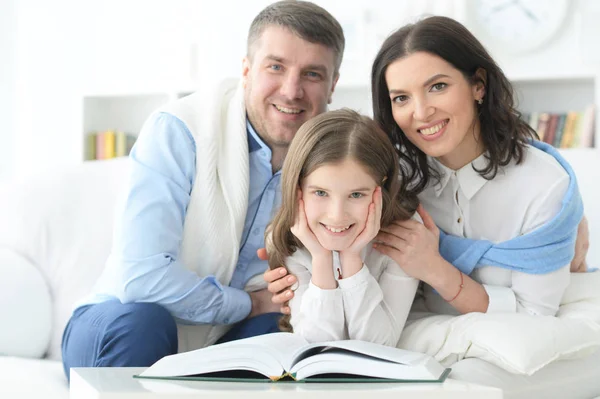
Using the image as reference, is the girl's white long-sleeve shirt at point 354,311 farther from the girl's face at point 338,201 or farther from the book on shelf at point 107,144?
the book on shelf at point 107,144

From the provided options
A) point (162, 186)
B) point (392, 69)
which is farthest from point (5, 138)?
point (392, 69)

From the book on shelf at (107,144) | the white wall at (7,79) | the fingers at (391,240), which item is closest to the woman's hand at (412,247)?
the fingers at (391,240)

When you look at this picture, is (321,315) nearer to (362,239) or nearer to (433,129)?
(362,239)

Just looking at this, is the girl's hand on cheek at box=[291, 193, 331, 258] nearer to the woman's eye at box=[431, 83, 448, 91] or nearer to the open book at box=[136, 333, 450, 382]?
the open book at box=[136, 333, 450, 382]

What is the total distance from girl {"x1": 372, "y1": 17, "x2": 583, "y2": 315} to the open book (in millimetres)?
402

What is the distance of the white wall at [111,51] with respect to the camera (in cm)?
434

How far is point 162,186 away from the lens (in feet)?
6.39

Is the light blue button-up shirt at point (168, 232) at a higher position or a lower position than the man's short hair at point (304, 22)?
lower

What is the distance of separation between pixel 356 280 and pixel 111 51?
3.53 m

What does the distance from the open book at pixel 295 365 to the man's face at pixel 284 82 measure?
30.5 inches

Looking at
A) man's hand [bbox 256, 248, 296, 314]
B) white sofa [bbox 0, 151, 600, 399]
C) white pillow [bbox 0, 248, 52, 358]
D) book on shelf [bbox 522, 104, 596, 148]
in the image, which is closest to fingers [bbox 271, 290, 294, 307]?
man's hand [bbox 256, 248, 296, 314]

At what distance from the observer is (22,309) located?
2.18m

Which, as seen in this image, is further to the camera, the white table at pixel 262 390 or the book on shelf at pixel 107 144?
the book on shelf at pixel 107 144

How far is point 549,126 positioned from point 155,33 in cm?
219
